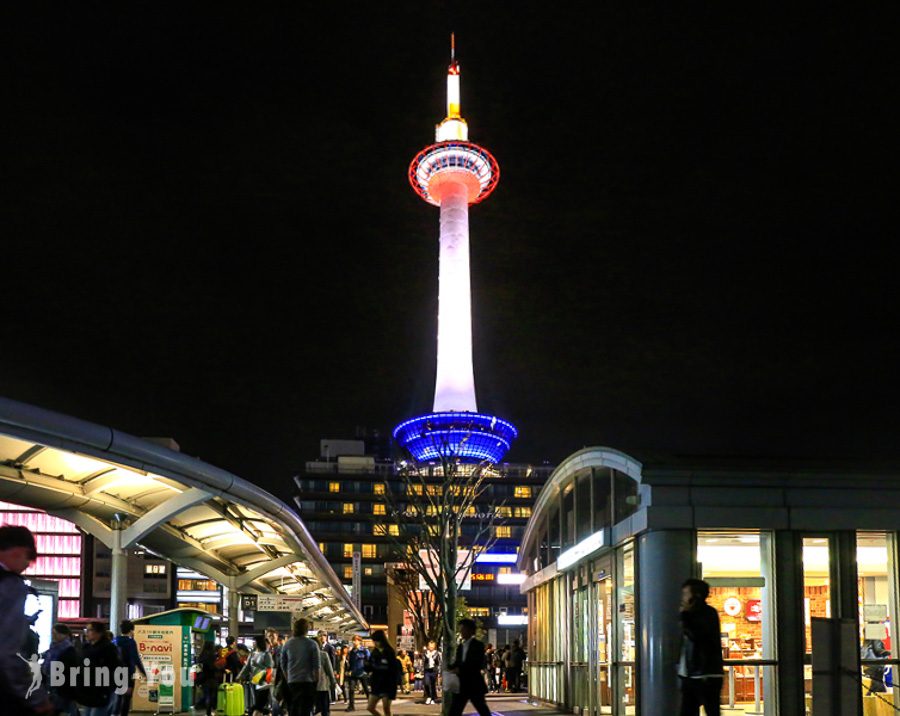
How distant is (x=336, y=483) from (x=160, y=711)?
10934cm

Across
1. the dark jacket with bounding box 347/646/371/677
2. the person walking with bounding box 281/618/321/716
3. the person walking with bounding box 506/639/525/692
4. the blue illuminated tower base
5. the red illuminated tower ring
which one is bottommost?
the person walking with bounding box 506/639/525/692

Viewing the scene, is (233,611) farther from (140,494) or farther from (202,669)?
(140,494)

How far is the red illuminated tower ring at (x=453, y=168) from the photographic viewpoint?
10638 centimetres

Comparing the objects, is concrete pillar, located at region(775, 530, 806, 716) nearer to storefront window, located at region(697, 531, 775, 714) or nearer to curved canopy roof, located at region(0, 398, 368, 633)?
storefront window, located at region(697, 531, 775, 714)

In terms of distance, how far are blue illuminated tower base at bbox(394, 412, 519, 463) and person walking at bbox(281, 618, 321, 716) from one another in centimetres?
6991

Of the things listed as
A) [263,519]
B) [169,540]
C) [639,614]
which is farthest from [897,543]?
[169,540]

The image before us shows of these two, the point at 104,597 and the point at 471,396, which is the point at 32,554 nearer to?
the point at 471,396

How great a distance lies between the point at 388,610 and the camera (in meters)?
119

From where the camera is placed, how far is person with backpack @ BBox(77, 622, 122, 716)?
11.2m

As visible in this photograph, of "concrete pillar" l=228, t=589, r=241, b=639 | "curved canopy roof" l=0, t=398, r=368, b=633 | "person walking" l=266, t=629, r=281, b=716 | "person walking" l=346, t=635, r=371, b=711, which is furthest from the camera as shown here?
"person walking" l=346, t=635, r=371, b=711

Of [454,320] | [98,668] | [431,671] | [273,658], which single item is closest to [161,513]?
[98,668]

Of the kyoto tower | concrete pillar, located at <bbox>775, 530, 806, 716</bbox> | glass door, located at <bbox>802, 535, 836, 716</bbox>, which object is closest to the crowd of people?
concrete pillar, located at <bbox>775, 530, 806, 716</bbox>

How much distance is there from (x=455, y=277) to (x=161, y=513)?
8696 centimetres

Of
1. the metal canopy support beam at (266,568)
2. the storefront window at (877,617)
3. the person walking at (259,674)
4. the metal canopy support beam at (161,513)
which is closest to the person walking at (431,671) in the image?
the metal canopy support beam at (266,568)
